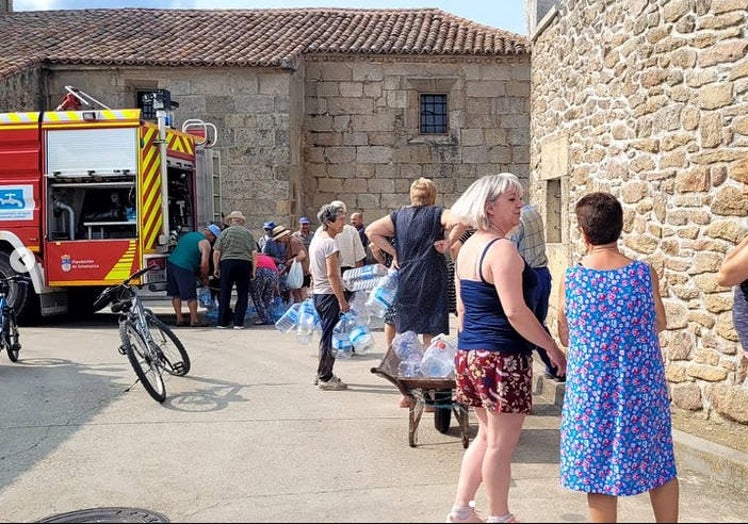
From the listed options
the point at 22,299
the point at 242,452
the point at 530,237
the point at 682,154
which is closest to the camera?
the point at 242,452

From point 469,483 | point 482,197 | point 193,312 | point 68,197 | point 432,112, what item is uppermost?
point 432,112

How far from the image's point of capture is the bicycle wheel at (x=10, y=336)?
8.48 metres

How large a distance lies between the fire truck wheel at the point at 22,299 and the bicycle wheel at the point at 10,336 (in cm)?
234

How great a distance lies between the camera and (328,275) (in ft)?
23.0

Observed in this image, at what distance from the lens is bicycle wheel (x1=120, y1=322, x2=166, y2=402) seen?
266 inches

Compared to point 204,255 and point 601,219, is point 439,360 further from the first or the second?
point 204,255

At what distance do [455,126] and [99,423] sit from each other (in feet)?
47.4

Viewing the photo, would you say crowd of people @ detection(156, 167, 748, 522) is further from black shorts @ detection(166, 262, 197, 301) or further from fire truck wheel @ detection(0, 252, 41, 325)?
fire truck wheel @ detection(0, 252, 41, 325)

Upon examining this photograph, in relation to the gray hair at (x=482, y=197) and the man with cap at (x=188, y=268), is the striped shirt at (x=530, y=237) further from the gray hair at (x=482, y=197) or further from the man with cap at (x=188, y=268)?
the man with cap at (x=188, y=268)

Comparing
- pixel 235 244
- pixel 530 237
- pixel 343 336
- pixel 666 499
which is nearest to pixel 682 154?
pixel 530 237

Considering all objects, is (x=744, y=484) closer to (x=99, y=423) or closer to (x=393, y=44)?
(x=99, y=423)

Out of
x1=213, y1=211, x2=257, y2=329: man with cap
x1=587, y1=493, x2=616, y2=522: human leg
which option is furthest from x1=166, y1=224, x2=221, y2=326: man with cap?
x1=587, y1=493, x2=616, y2=522: human leg

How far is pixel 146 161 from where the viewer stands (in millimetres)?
11406

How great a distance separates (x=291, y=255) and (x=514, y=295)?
10.0 m
